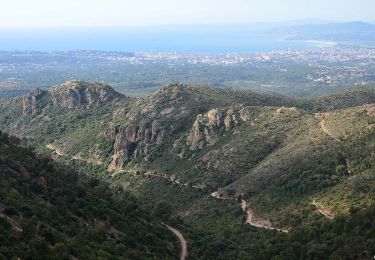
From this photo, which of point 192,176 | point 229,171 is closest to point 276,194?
point 229,171

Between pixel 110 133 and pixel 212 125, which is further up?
pixel 212 125

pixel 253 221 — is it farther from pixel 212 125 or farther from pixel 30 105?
pixel 30 105

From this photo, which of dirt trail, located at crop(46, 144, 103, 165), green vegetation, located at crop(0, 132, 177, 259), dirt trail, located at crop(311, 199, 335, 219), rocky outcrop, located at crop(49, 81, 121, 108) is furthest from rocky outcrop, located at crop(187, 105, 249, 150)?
rocky outcrop, located at crop(49, 81, 121, 108)

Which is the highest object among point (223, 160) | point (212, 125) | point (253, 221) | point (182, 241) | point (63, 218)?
point (63, 218)

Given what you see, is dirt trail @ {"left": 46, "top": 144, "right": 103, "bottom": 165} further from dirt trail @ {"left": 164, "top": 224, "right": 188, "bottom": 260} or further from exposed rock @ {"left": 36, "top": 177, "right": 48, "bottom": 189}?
exposed rock @ {"left": 36, "top": 177, "right": 48, "bottom": 189}

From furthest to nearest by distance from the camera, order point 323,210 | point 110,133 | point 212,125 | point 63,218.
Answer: point 110,133 < point 212,125 < point 323,210 < point 63,218

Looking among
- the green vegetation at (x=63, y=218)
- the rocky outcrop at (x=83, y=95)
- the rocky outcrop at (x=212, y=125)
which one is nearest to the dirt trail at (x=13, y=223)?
the green vegetation at (x=63, y=218)

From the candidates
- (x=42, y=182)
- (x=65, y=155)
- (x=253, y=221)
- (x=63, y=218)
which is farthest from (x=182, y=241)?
(x=65, y=155)
